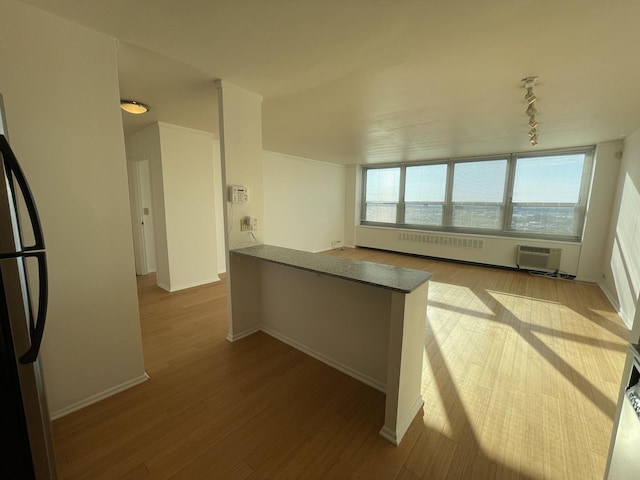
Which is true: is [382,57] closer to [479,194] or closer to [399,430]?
[399,430]

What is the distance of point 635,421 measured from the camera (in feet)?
3.00

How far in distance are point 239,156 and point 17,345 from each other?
1.94 meters

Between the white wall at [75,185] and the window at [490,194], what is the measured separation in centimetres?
639

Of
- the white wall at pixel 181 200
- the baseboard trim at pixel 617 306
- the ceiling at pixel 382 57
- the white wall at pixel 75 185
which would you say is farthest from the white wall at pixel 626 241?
the white wall at pixel 181 200

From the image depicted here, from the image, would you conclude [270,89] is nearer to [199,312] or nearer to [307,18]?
[307,18]

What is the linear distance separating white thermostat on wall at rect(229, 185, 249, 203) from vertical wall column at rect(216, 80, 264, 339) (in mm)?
35

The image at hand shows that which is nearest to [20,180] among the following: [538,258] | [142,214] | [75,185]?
[75,185]

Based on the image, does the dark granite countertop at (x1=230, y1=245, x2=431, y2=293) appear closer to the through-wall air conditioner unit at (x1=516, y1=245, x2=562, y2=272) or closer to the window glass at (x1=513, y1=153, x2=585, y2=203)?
the through-wall air conditioner unit at (x1=516, y1=245, x2=562, y2=272)

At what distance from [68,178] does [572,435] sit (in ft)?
11.5

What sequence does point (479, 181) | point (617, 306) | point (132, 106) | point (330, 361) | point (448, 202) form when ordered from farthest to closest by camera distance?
1. point (448, 202)
2. point (479, 181)
3. point (617, 306)
4. point (132, 106)
5. point (330, 361)

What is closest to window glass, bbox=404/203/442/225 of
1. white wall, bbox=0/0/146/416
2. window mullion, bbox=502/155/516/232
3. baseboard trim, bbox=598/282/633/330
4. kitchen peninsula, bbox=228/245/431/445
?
window mullion, bbox=502/155/516/232

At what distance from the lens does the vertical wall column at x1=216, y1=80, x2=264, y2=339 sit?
236cm

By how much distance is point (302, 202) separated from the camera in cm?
651

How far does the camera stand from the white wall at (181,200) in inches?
149
